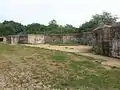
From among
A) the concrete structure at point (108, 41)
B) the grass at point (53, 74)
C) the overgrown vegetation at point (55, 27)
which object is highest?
the overgrown vegetation at point (55, 27)

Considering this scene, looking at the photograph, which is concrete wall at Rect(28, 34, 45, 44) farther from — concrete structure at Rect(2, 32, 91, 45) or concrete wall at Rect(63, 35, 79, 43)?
concrete wall at Rect(63, 35, 79, 43)

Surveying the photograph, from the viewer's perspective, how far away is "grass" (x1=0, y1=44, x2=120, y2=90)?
9.53 m

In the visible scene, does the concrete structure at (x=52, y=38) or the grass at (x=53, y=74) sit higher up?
the concrete structure at (x=52, y=38)

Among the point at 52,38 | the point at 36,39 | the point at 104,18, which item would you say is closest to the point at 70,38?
the point at 52,38

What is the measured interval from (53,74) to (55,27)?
53.7 m

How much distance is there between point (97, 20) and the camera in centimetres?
5609

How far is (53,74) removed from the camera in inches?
446

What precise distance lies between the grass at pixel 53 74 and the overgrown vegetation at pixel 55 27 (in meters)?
31.4

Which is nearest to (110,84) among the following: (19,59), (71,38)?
(19,59)

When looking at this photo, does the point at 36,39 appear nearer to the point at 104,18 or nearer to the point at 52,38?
the point at 52,38

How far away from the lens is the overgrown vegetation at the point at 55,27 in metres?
52.6

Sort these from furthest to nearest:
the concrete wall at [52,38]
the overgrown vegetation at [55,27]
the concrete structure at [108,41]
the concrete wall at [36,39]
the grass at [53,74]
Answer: the overgrown vegetation at [55,27] → the concrete wall at [52,38] → the concrete wall at [36,39] → the concrete structure at [108,41] → the grass at [53,74]

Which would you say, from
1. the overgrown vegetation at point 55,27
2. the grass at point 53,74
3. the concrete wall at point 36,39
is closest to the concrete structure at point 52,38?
the concrete wall at point 36,39

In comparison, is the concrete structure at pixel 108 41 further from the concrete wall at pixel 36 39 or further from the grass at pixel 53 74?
the concrete wall at pixel 36 39
